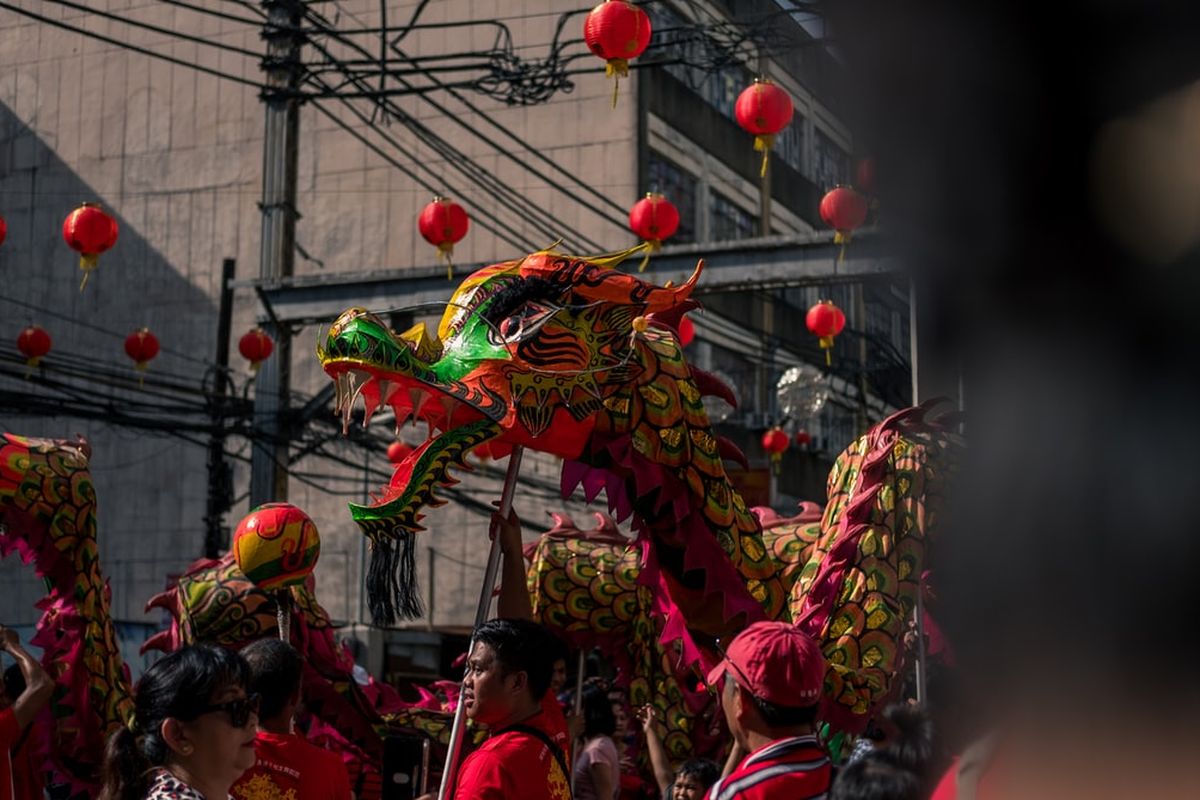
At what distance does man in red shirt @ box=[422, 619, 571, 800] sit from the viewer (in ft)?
10.8

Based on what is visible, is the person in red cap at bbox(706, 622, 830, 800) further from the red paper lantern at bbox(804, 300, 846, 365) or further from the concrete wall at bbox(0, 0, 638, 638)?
the concrete wall at bbox(0, 0, 638, 638)

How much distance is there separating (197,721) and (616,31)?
6966 mm

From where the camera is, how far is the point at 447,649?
16500 mm

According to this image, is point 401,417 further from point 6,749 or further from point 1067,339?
point 1067,339

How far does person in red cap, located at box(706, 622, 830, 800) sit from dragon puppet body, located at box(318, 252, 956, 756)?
50.8 inches

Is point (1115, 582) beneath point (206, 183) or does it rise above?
beneath

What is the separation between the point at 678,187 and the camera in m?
20.7

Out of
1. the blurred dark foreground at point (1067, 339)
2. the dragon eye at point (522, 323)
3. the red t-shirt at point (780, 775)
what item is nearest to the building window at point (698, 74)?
the dragon eye at point (522, 323)

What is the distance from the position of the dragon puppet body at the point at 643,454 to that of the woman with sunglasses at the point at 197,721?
1248 millimetres

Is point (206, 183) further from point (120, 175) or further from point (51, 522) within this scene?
point (51, 522)

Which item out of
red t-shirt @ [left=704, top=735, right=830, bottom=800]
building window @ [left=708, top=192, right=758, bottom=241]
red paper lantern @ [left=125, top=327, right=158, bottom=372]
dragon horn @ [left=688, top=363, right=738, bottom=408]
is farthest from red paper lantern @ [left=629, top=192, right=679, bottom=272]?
building window @ [left=708, top=192, right=758, bottom=241]

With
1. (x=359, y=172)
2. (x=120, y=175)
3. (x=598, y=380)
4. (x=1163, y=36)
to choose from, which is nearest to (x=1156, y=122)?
(x=1163, y=36)

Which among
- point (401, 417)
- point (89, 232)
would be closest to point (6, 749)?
point (401, 417)

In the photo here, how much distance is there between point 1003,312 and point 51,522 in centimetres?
530
